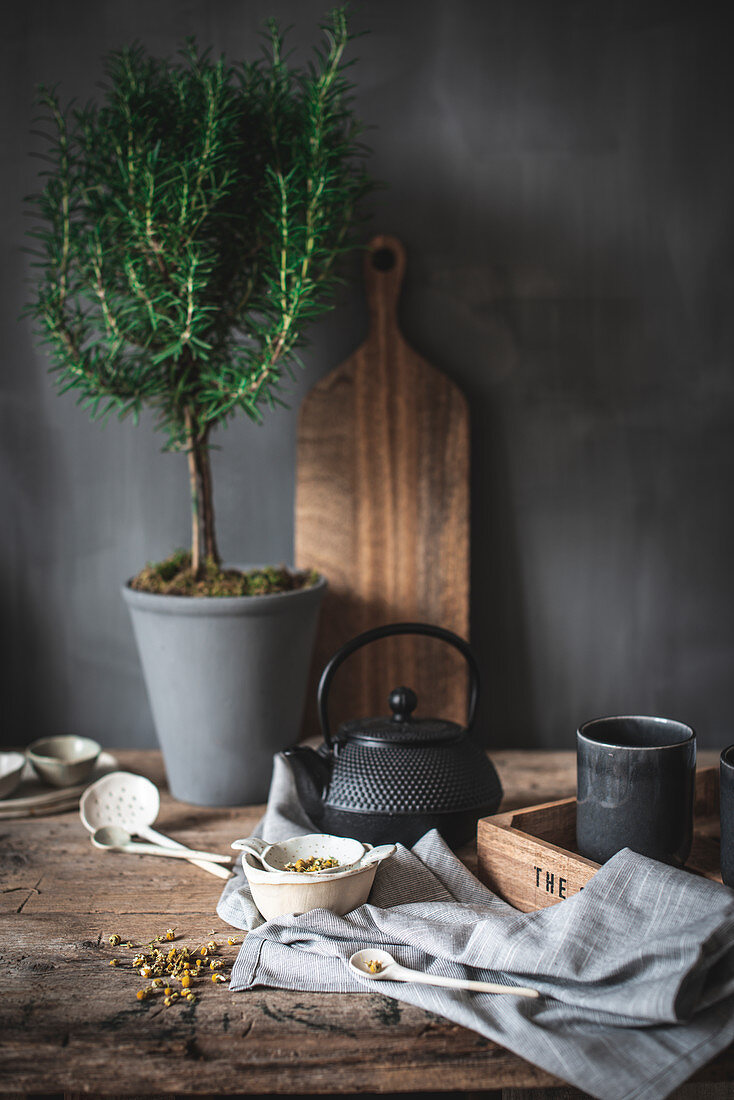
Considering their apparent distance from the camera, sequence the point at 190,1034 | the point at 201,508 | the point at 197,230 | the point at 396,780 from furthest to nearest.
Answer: the point at 201,508, the point at 197,230, the point at 396,780, the point at 190,1034

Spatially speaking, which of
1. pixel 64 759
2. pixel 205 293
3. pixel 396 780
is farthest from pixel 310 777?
pixel 205 293

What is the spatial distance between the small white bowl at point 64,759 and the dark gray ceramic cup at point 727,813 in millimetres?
702

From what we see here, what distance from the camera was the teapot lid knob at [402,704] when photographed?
0.88 m

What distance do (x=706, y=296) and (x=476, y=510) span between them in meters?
0.42

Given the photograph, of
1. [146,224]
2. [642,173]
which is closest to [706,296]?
[642,173]

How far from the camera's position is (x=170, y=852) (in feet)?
2.88

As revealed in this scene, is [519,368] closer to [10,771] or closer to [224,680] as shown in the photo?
[224,680]

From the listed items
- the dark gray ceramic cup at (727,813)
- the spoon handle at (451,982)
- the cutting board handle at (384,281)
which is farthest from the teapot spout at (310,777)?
the cutting board handle at (384,281)

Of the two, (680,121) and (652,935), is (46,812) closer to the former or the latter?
(652,935)

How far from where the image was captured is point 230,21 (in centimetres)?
119

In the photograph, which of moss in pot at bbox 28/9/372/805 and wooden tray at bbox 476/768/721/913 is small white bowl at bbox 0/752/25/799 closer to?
moss in pot at bbox 28/9/372/805

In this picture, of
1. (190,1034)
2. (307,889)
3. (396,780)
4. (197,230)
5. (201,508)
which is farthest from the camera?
(201,508)

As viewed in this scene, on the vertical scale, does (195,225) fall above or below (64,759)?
above

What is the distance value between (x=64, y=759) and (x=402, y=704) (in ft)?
1.55
